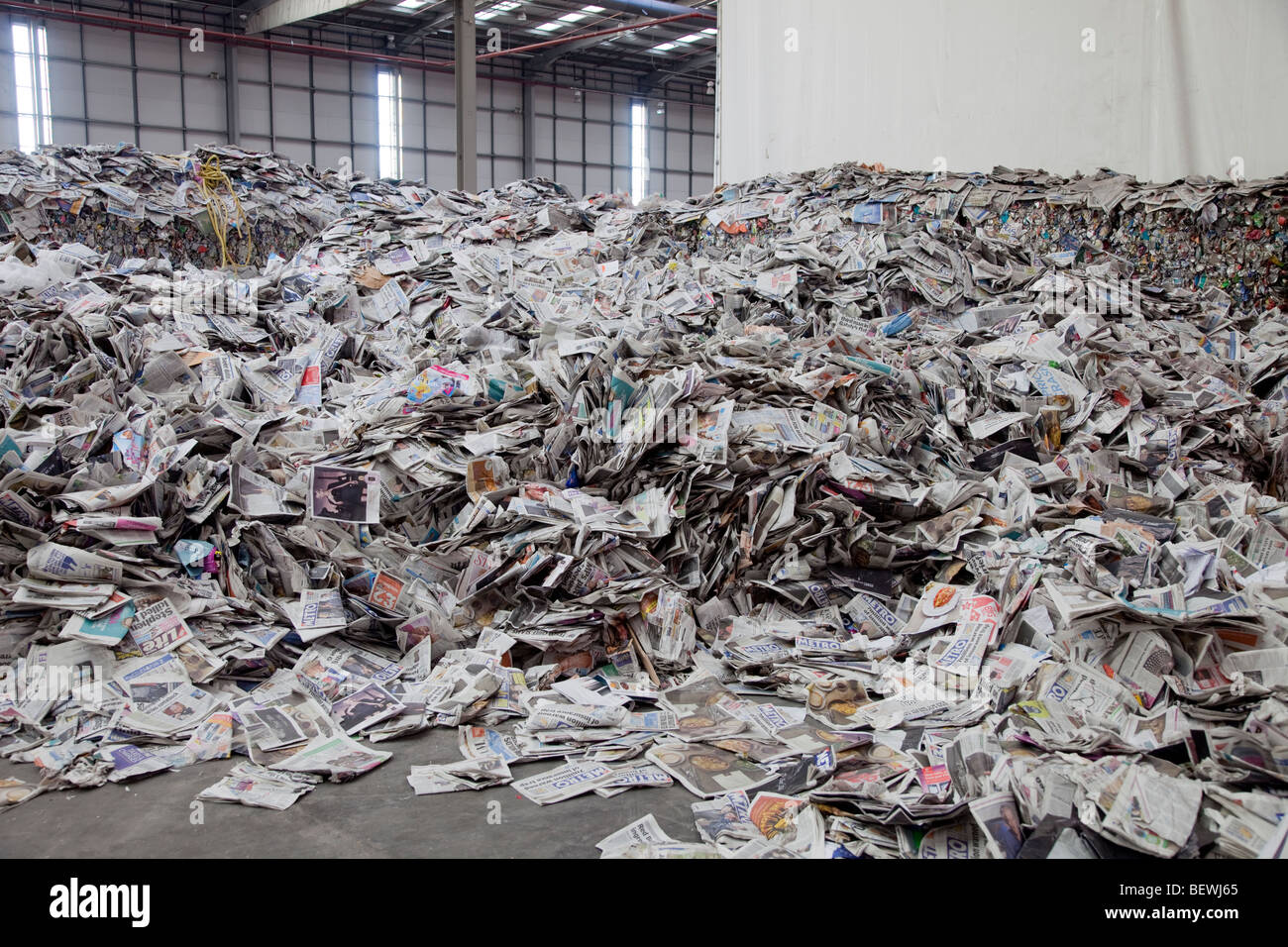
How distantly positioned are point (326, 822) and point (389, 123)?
16991 millimetres

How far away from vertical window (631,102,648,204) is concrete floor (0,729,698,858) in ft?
61.3

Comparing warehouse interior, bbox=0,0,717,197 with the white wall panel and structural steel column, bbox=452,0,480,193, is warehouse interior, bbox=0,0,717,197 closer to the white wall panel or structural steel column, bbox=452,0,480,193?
structural steel column, bbox=452,0,480,193

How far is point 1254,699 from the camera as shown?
225cm

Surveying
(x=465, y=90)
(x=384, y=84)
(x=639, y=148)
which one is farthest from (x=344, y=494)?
(x=639, y=148)

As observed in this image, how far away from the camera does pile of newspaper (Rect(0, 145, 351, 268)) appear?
→ 8.19 m

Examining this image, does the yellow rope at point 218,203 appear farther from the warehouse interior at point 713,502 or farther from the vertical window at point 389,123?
the vertical window at point 389,123

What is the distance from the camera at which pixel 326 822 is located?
221 cm

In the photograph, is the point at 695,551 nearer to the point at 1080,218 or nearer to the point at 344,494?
the point at 344,494

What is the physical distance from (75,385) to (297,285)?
2250 mm

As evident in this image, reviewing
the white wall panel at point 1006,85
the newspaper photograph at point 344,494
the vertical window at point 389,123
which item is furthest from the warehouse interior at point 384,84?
the newspaper photograph at point 344,494
